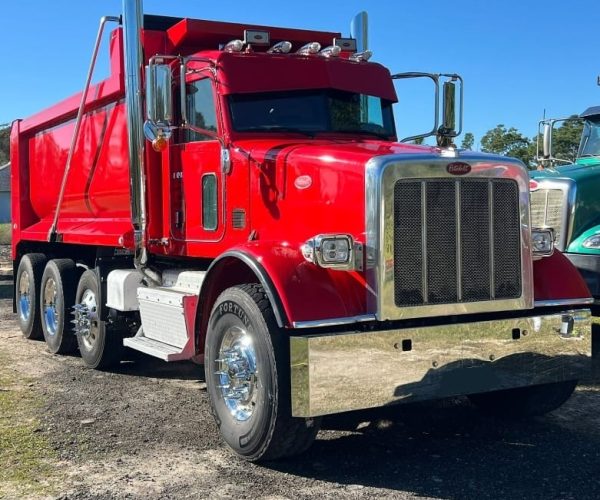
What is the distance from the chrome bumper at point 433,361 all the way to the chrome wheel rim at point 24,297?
20.9ft

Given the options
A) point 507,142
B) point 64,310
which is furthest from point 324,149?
Result: point 507,142

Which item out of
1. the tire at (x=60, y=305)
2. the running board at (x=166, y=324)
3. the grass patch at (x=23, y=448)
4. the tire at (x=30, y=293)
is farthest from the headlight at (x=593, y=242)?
the tire at (x=30, y=293)

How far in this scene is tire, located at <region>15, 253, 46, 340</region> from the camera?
945cm

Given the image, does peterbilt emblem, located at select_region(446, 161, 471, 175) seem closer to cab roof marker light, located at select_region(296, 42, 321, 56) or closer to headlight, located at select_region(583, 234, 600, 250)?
cab roof marker light, located at select_region(296, 42, 321, 56)

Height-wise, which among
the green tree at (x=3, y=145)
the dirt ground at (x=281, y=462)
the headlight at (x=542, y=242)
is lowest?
the dirt ground at (x=281, y=462)

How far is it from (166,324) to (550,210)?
4.33 meters

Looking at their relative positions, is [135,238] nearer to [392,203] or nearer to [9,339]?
[392,203]

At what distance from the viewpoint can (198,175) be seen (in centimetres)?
618

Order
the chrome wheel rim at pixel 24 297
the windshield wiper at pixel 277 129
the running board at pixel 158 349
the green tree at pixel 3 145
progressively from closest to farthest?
1. the running board at pixel 158 349
2. the windshield wiper at pixel 277 129
3. the chrome wheel rim at pixel 24 297
4. the green tree at pixel 3 145

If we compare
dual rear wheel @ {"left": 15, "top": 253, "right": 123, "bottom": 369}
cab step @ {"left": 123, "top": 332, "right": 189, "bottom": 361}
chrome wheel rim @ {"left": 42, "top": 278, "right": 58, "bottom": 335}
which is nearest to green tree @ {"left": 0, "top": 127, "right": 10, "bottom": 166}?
dual rear wheel @ {"left": 15, "top": 253, "right": 123, "bottom": 369}

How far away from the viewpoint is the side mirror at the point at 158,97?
520 cm

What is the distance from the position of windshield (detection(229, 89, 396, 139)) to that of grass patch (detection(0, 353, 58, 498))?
105 inches

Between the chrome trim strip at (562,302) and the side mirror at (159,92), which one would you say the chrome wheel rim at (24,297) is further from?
the chrome trim strip at (562,302)

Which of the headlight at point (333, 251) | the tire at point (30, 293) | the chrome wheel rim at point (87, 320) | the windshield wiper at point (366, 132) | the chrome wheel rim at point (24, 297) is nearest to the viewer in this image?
the headlight at point (333, 251)
